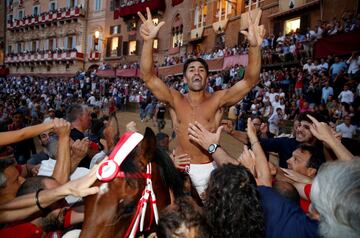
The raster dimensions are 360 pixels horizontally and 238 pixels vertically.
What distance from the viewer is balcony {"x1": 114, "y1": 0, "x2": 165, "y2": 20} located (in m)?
35.6

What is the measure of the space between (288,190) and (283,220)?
2.73ft

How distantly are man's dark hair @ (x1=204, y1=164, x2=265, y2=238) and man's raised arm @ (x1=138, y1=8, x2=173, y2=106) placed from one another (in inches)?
71.0

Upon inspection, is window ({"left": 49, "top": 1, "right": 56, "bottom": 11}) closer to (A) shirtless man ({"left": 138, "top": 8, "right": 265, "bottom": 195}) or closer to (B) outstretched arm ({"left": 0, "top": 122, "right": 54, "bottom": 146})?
(A) shirtless man ({"left": 138, "top": 8, "right": 265, "bottom": 195})

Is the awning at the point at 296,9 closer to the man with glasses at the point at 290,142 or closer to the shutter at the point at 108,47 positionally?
the man with glasses at the point at 290,142

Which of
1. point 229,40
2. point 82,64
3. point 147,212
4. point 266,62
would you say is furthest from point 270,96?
point 82,64

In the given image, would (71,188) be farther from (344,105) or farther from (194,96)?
(344,105)

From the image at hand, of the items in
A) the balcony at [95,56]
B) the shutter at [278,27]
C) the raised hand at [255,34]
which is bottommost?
the raised hand at [255,34]

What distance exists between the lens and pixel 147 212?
2094 mm

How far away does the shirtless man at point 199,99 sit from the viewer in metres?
3.54

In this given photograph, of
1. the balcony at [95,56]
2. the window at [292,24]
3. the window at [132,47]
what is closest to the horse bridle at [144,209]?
the window at [292,24]

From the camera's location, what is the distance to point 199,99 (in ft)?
12.7

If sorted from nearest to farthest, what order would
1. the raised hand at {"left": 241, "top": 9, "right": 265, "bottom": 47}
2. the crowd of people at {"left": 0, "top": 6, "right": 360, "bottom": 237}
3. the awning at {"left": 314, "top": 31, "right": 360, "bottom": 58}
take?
the crowd of people at {"left": 0, "top": 6, "right": 360, "bottom": 237} → the raised hand at {"left": 241, "top": 9, "right": 265, "bottom": 47} → the awning at {"left": 314, "top": 31, "right": 360, "bottom": 58}

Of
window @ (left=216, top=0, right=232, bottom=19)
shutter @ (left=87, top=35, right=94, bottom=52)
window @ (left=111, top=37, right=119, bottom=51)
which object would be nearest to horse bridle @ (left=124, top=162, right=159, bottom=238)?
window @ (left=216, top=0, right=232, bottom=19)

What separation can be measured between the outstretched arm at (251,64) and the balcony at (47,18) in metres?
45.9
